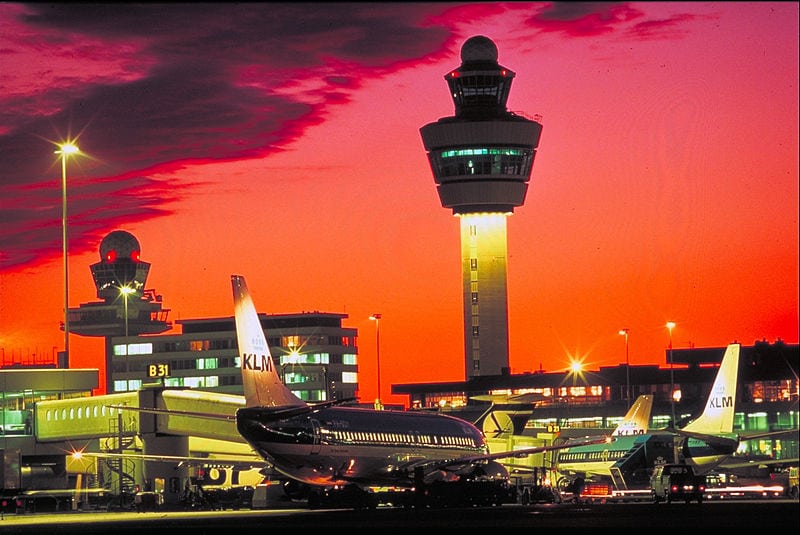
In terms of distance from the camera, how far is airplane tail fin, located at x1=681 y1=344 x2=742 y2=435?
107125mm

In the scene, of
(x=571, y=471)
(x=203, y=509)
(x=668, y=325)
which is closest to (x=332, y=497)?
(x=203, y=509)

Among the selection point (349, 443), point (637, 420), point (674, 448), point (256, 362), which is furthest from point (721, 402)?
point (256, 362)

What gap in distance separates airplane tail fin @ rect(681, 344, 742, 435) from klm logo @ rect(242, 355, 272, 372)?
4360 cm

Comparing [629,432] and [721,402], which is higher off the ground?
[721,402]

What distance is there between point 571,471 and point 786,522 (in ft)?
209

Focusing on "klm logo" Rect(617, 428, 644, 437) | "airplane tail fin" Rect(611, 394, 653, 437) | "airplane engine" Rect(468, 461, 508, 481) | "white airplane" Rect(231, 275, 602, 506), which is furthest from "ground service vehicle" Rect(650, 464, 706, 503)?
"airplane tail fin" Rect(611, 394, 653, 437)

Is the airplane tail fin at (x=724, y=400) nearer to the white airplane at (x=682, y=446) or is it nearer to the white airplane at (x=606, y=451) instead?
the white airplane at (x=682, y=446)

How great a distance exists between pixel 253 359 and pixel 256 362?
9.2 inches

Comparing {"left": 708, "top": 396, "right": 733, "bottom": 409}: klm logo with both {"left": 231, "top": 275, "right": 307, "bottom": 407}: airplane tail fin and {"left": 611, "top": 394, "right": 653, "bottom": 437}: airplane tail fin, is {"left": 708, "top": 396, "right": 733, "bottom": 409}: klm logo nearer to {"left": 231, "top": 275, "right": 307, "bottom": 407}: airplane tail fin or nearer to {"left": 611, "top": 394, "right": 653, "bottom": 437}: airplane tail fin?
{"left": 611, "top": 394, "right": 653, "bottom": 437}: airplane tail fin

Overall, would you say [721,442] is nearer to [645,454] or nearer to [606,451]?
[645,454]

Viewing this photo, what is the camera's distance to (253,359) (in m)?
75.4

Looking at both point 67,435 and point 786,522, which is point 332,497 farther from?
point 67,435

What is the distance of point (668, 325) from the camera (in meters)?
171

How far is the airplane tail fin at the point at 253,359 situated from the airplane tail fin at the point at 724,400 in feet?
141
